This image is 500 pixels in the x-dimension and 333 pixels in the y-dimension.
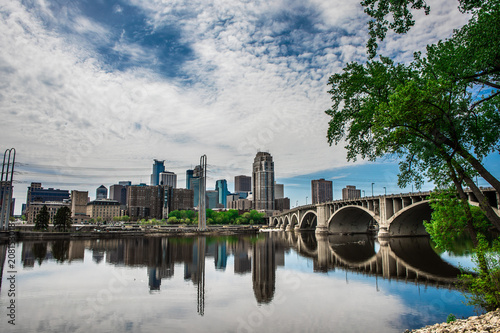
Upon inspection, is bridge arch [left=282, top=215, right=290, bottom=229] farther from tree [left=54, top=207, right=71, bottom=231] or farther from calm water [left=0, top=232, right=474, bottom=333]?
calm water [left=0, top=232, right=474, bottom=333]

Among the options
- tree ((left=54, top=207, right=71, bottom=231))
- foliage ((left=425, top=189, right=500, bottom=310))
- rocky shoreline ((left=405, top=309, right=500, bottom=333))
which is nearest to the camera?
rocky shoreline ((left=405, top=309, right=500, bottom=333))

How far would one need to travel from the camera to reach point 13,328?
17.2 meters

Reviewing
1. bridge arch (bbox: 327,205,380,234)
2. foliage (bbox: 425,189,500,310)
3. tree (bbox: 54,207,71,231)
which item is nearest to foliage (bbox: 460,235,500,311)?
foliage (bbox: 425,189,500,310)

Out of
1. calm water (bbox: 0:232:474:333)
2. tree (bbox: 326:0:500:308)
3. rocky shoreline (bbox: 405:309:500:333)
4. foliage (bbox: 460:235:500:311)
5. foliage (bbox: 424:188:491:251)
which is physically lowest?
calm water (bbox: 0:232:474:333)

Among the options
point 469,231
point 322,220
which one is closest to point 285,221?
point 322,220

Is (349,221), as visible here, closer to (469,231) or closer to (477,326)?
(469,231)

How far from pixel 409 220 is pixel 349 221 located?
31958mm

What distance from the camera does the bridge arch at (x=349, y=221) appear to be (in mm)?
103312

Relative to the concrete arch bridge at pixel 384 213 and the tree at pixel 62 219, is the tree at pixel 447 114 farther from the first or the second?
the tree at pixel 62 219

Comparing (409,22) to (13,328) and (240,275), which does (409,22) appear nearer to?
(13,328)

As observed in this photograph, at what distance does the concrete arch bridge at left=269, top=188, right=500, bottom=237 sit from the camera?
231 ft

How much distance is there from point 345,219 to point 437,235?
98262 millimetres

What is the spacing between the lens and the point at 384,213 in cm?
7906

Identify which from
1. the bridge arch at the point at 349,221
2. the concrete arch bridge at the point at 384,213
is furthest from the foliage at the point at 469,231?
the bridge arch at the point at 349,221
